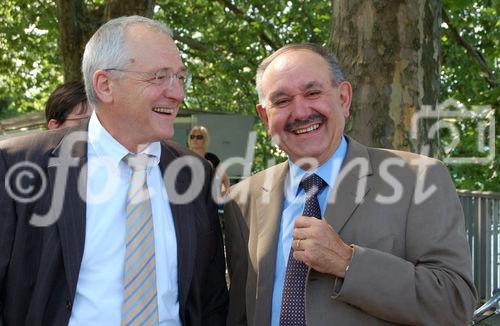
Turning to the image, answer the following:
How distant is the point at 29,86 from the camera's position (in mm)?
19422

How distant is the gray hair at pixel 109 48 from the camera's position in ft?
9.85

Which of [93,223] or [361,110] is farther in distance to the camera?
[361,110]

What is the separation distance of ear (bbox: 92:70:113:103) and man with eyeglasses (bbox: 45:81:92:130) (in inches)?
55.9

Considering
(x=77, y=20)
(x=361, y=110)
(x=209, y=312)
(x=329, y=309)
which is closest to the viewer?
(x=329, y=309)

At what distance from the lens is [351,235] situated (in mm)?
2807

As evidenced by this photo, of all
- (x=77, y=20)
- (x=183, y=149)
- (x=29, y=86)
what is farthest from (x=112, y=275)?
(x=29, y=86)

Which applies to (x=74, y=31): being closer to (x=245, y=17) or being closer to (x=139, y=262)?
(x=245, y=17)

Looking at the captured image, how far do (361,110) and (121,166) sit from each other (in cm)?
233

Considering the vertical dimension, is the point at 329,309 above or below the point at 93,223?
below

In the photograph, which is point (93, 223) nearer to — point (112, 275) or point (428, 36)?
point (112, 275)

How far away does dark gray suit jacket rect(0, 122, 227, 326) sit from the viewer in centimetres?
273

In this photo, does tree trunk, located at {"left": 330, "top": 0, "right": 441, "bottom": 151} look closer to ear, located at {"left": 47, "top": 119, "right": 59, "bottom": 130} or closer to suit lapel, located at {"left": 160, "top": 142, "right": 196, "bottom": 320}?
ear, located at {"left": 47, "top": 119, "right": 59, "bottom": 130}

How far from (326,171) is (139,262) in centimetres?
82

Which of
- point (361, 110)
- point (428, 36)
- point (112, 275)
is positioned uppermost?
point (428, 36)
